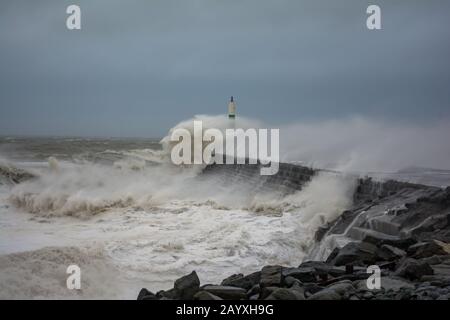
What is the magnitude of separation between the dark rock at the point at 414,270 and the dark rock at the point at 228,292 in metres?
1.49

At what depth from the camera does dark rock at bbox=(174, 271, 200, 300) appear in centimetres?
392

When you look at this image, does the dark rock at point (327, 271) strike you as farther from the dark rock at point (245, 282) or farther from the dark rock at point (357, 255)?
the dark rock at point (245, 282)

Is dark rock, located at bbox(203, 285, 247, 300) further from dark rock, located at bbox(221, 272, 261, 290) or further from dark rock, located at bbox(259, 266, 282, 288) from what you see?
dark rock, located at bbox(221, 272, 261, 290)

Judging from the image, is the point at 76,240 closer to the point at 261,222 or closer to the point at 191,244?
the point at 191,244

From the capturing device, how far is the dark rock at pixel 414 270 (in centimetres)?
399

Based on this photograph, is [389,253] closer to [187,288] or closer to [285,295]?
[285,295]

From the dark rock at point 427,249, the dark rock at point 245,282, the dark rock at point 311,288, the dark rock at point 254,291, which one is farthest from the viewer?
the dark rock at point 427,249

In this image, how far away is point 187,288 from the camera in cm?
396

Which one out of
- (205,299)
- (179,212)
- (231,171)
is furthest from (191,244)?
(231,171)

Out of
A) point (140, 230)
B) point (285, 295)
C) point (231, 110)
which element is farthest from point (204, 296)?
point (231, 110)

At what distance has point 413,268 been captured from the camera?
13.2ft

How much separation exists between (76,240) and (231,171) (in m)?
8.01

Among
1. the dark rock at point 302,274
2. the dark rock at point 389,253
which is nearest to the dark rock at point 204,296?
→ the dark rock at point 302,274
